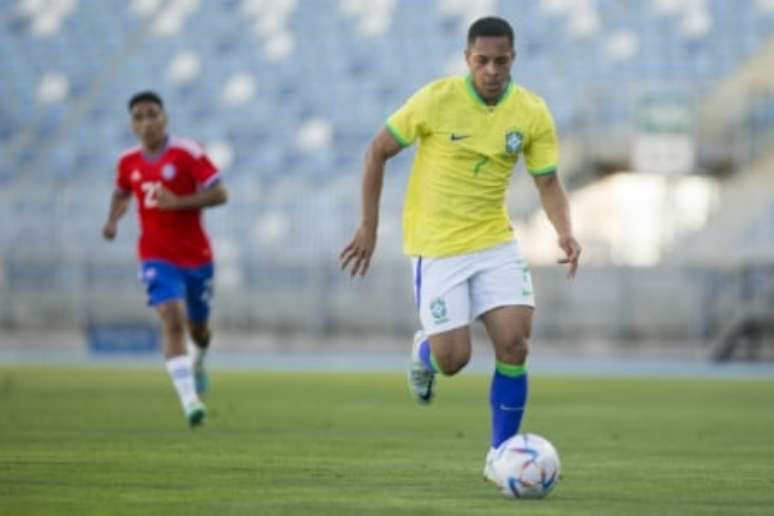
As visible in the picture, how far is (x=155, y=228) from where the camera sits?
42.8 ft

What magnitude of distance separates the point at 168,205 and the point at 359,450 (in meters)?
3.04

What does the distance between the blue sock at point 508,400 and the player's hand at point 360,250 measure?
2.65 ft

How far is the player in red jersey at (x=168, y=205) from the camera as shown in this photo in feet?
42.0

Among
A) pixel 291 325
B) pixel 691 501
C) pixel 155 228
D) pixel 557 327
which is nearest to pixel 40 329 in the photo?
pixel 291 325

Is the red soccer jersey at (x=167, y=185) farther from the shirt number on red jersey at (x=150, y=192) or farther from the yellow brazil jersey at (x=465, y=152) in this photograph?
the yellow brazil jersey at (x=465, y=152)

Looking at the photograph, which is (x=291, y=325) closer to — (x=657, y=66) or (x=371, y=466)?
(x=657, y=66)

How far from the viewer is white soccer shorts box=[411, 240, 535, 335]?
A: 861cm

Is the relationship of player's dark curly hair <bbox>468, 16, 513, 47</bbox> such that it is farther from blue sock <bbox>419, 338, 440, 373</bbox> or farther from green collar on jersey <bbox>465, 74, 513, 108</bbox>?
blue sock <bbox>419, 338, 440, 373</bbox>

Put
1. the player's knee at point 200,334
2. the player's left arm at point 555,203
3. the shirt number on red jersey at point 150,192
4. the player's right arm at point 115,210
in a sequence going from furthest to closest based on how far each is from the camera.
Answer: the player's knee at point 200,334, the player's right arm at point 115,210, the shirt number on red jersey at point 150,192, the player's left arm at point 555,203

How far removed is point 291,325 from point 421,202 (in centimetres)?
1915

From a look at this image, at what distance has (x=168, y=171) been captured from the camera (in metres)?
13.0

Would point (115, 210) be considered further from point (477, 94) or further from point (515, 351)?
point (515, 351)

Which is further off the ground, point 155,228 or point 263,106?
point 263,106

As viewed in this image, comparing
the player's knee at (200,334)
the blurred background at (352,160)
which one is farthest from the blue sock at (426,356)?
the blurred background at (352,160)
